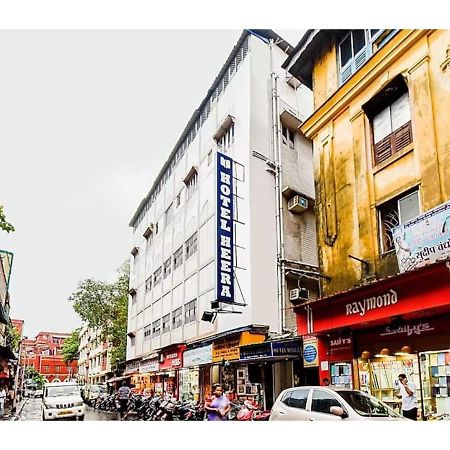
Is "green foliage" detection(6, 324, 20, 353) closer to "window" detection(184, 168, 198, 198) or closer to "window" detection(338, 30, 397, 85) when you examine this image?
"window" detection(184, 168, 198, 198)

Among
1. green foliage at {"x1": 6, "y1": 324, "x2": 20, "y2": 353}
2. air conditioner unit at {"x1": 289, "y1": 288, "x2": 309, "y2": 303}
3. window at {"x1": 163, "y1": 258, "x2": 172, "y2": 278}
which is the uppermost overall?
window at {"x1": 163, "y1": 258, "x2": 172, "y2": 278}

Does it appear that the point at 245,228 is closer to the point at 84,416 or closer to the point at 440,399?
the point at 84,416

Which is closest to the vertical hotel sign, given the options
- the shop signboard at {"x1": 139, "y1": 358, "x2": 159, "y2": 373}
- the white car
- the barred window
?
the white car

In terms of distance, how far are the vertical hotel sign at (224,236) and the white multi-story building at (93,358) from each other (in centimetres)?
254

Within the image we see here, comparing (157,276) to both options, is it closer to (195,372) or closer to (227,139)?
(195,372)

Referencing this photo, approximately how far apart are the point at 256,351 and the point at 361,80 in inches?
157

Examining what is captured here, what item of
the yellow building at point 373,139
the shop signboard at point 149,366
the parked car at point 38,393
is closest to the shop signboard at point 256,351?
the yellow building at point 373,139

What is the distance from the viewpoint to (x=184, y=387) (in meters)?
11.6

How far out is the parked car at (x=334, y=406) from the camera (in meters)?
4.60

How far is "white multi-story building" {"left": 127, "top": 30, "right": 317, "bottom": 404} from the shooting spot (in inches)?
347

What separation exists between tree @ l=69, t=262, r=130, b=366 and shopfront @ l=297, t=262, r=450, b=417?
3.64 metres

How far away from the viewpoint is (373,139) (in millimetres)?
6719

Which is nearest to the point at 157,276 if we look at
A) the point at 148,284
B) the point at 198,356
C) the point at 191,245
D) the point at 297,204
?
the point at 148,284
